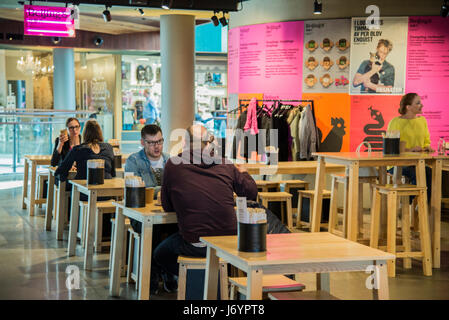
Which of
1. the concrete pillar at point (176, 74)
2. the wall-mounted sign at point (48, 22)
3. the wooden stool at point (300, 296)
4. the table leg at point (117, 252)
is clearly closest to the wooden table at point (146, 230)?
the table leg at point (117, 252)

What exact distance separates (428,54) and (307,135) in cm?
205

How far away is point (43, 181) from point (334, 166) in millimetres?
3963

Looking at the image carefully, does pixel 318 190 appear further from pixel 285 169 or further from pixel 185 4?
pixel 185 4

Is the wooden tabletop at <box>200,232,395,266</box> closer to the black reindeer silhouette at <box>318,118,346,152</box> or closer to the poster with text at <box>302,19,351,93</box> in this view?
the black reindeer silhouette at <box>318,118,346,152</box>

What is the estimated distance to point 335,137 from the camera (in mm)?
9242

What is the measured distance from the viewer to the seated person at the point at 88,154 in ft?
21.8

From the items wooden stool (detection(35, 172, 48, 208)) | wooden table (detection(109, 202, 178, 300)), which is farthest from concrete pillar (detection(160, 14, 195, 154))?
wooden table (detection(109, 202, 178, 300))

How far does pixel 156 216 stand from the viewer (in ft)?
14.2

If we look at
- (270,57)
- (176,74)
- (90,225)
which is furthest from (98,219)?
(176,74)

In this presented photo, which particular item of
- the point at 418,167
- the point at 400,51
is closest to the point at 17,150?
the point at 400,51

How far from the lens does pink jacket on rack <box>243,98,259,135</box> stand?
939 cm

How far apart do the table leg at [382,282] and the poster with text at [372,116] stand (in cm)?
605

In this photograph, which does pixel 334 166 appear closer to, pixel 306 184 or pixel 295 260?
pixel 306 184

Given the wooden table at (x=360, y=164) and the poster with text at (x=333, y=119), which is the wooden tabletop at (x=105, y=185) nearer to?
the wooden table at (x=360, y=164)
